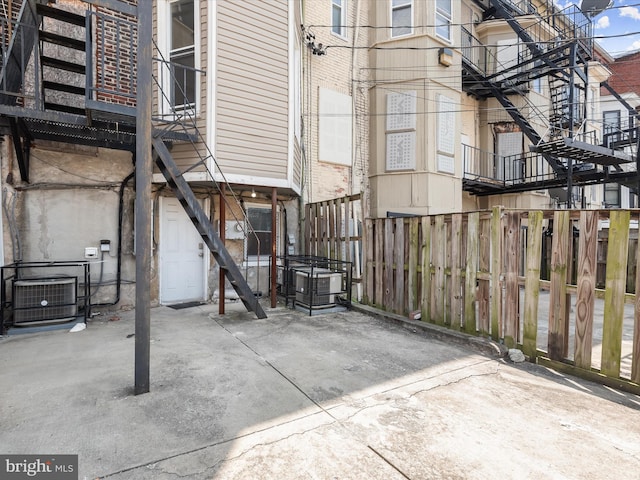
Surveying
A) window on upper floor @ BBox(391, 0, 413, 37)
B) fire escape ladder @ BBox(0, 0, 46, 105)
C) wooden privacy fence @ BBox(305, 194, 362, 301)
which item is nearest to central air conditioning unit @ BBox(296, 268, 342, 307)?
wooden privacy fence @ BBox(305, 194, 362, 301)

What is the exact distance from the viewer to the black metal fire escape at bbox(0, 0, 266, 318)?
14.8 feet

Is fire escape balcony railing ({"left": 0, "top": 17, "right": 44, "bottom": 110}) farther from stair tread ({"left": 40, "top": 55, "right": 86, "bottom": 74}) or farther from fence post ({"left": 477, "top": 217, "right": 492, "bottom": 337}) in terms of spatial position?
fence post ({"left": 477, "top": 217, "right": 492, "bottom": 337})

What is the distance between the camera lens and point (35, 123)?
206 inches

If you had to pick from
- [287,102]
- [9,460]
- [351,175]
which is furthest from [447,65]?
[9,460]

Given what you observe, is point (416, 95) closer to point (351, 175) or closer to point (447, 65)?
point (447, 65)

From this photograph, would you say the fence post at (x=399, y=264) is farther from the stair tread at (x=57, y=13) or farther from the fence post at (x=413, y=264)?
the stair tread at (x=57, y=13)

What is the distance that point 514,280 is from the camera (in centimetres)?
414

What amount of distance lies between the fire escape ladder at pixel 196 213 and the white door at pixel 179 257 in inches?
70.1

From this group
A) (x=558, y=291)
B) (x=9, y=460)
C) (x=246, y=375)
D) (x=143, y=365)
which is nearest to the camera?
(x=9, y=460)

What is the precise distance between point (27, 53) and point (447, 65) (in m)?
9.58

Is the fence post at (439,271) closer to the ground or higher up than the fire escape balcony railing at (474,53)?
closer to the ground

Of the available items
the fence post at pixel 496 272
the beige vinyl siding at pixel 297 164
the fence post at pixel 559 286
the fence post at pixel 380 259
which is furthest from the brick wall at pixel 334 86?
the fence post at pixel 559 286

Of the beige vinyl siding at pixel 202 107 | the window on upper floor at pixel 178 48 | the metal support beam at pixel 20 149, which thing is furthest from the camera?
the window on upper floor at pixel 178 48

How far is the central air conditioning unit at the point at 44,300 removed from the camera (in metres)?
5.01
